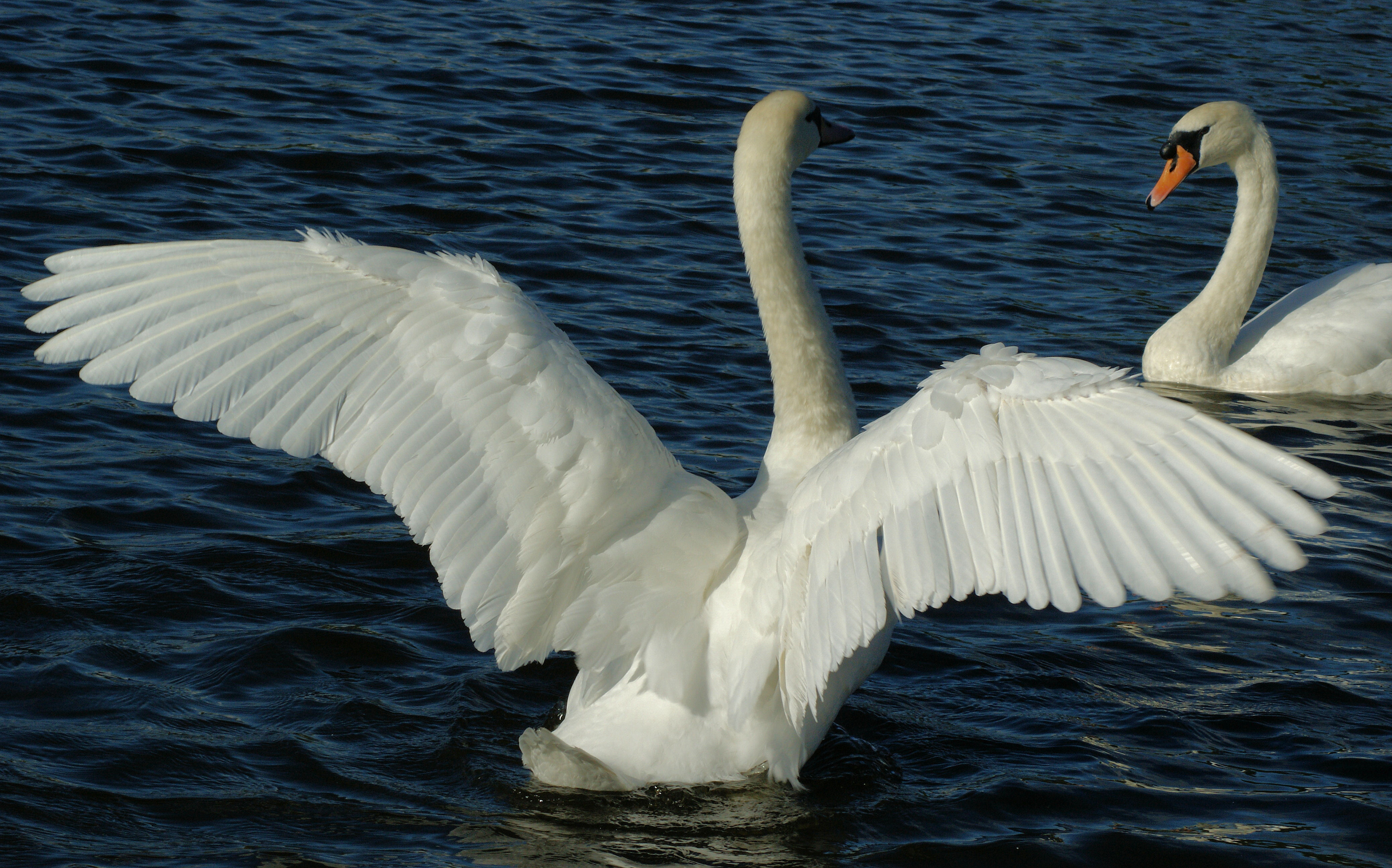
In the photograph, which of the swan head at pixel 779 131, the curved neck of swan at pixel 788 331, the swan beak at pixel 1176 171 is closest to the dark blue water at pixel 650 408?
the swan beak at pixel 1176 171

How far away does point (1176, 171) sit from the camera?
9.59 meters

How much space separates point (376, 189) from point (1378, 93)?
870 centimetres

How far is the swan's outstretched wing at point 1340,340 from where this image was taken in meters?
8.49

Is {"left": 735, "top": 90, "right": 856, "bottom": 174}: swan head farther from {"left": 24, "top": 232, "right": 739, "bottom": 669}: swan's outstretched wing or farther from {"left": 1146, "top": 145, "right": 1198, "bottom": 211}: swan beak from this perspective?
{"left": 1146, "top": 145, "right": 1198, "bottom": 211}: swan beak

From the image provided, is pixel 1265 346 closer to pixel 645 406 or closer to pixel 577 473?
pixel 645 406

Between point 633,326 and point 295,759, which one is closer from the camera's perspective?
point 295,759

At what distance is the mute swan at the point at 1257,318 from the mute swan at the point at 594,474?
186 inches

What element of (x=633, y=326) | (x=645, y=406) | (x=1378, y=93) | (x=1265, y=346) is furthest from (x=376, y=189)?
(x=1378, y=93)

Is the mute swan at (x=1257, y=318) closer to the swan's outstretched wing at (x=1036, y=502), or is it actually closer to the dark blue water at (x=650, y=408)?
the dark blue water at (x=650, y=408)

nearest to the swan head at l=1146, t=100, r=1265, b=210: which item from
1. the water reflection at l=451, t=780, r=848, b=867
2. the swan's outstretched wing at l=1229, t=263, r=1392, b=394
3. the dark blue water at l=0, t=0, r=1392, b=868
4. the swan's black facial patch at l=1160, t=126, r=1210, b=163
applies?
the swan's black facial patch at l=1160, t=126, r=1210, b=163

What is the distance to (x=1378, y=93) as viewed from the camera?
13.6m

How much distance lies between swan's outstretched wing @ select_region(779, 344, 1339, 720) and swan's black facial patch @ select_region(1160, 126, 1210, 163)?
6.39 meters

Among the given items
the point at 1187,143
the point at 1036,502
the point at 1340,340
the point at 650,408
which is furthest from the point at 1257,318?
the point at 1036,502

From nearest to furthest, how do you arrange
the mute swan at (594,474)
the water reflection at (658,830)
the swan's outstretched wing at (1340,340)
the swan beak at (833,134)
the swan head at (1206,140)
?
the mute swan at (594,474)
the water reflection at (658,830)
the swan beak at (833,134)
the swan's outstretched wing at (1340,340)
the swan head at (1206,140)
